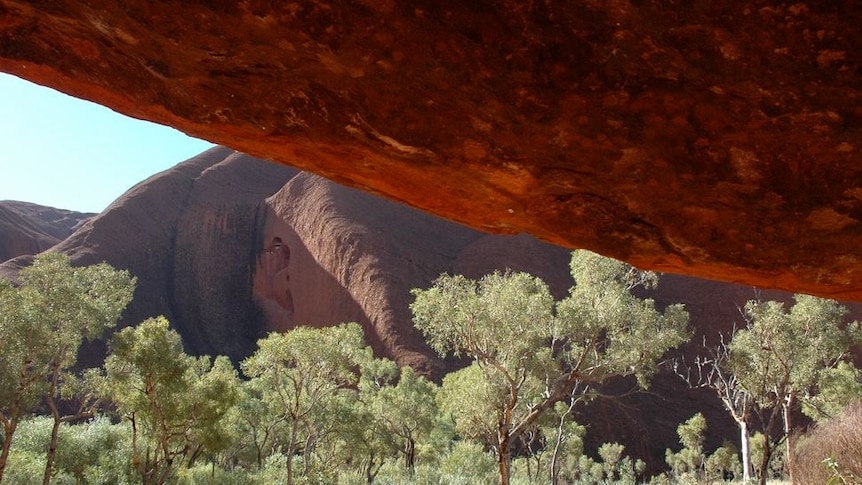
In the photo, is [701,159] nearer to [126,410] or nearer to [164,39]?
[164,39]

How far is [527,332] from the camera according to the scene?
60.3 ft

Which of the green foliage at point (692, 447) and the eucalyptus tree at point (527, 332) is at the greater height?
the eucalyptus tree at point (527, 332)

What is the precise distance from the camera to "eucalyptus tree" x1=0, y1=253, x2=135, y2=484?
1695 centimetres

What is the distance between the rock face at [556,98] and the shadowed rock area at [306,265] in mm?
32332

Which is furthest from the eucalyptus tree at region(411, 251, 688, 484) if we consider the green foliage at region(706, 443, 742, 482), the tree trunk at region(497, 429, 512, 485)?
the green foliage at region(706, 443, 742, 482)

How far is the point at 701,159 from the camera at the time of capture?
3438 mm

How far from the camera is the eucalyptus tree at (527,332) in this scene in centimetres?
1844

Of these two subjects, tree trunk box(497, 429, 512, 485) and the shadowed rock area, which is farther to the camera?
the shadowed rock area

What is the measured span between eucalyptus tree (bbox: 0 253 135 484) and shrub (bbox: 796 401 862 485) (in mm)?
18034

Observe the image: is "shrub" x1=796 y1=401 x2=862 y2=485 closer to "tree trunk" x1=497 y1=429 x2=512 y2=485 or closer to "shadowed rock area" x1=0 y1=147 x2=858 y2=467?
"tree trunk" x1=497 y1=429 x2=512 y2=485

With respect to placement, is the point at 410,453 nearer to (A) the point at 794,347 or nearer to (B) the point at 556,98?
(A) the point at 794,347

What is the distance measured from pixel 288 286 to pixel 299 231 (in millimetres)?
4914

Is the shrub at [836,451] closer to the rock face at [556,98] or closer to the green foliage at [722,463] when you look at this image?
the rock face at [556,98]

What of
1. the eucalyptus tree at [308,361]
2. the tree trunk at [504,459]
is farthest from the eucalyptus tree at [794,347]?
the eucalyptus tree at [308,361]
